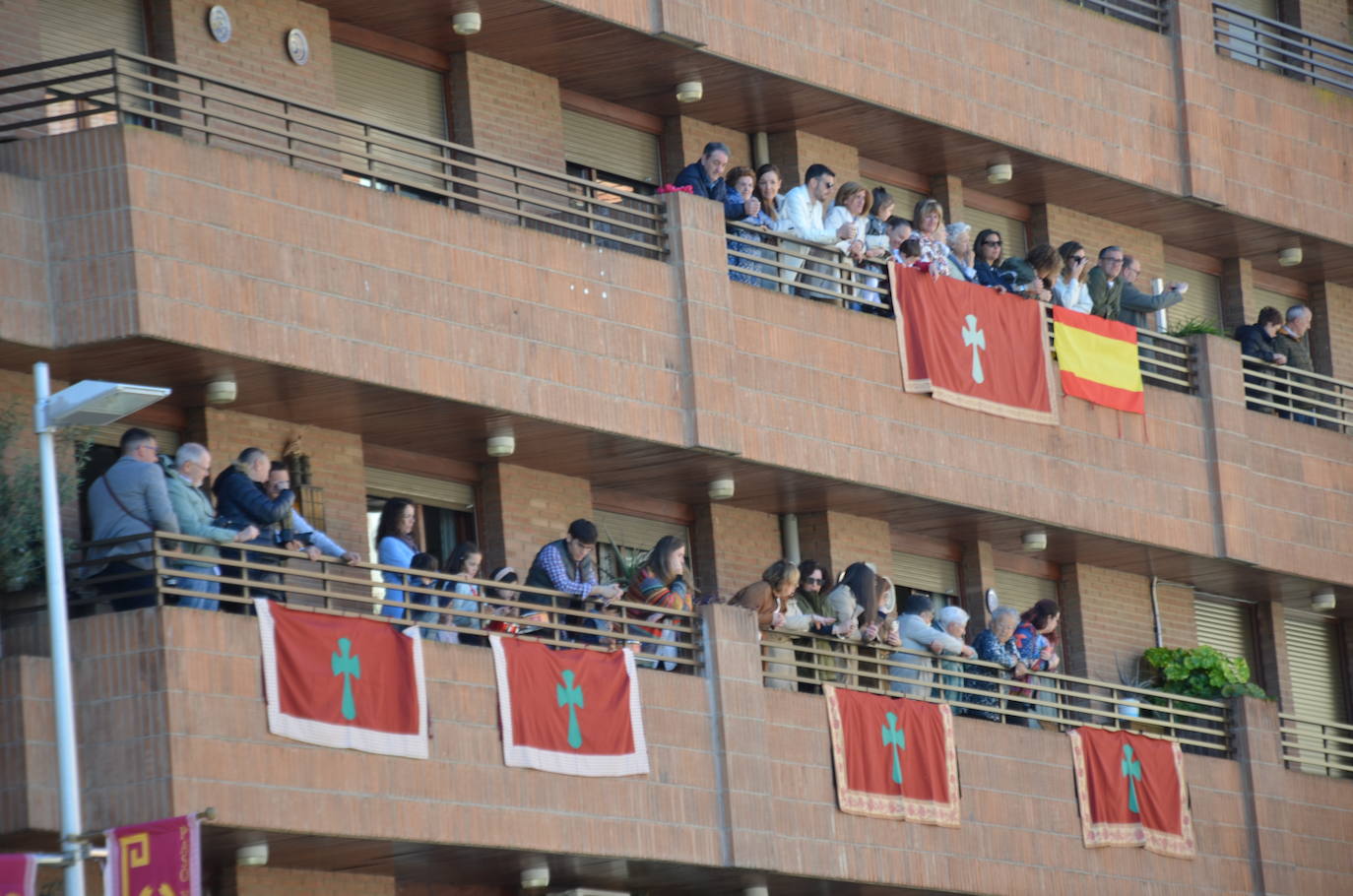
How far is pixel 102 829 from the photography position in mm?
17797

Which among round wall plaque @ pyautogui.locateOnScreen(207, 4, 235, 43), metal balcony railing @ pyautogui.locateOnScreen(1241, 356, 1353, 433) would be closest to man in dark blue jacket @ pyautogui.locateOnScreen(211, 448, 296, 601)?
round wall plaque @ pyautogui.locateOnScreen(207, 4, 235, 43)

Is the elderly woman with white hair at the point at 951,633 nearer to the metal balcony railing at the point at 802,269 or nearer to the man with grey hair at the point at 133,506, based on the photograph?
the metal balcony railing at the point at 802,269

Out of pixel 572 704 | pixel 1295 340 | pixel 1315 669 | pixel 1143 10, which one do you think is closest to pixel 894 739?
pixel 572 704

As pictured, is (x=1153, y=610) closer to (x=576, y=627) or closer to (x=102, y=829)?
(x=576, y=627)

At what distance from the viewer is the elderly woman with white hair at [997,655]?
25.2 m

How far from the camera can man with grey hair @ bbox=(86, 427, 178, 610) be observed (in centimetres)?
1833

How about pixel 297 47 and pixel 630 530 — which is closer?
pixel 297 47

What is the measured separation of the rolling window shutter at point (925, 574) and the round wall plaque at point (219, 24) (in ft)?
28.1

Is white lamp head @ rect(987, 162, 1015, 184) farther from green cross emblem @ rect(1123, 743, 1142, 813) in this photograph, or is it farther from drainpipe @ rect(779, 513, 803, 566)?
green cross emblem @ rect(1123, 743, 1142, 813)

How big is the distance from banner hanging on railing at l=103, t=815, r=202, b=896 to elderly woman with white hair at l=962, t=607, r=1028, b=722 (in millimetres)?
9836

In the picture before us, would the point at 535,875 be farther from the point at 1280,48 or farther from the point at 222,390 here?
the point at 1280,48

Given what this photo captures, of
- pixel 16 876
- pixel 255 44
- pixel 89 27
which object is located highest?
pixel 255 44

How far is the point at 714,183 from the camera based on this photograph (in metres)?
24.2

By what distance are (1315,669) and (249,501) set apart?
15.8m
